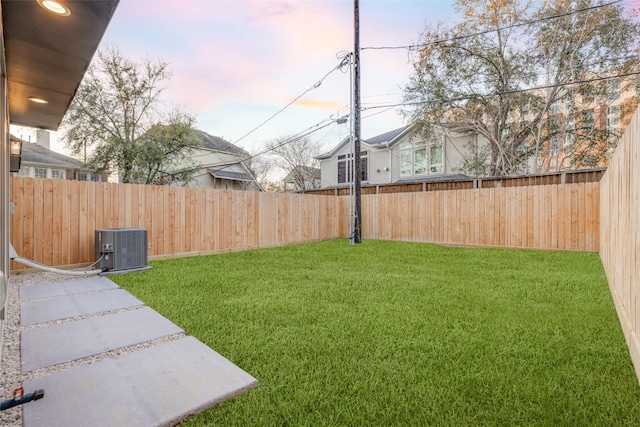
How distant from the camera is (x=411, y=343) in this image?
2.19 m

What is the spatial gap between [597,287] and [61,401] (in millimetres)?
4954

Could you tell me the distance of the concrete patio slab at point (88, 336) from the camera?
207 centimetres

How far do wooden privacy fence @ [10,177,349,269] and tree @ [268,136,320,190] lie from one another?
10.6 meters

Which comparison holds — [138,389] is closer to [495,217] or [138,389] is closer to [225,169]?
[495,217]

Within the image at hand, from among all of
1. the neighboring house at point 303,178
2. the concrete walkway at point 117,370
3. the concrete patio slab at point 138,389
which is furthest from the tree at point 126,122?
the concrete patio slab at point 138,389

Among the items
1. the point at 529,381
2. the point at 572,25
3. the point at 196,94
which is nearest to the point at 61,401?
the point at 529,381

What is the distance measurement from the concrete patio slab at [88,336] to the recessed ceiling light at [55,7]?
2.17 meters

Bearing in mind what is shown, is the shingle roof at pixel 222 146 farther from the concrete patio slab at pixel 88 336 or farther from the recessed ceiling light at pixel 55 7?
the recessed ceiling light at pixel 55 7

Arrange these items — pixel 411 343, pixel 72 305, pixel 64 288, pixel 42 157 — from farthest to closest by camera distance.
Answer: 1. pixel 42 157
2. pixel 64 288
3. pixel 72 305
4. pixel 411 343

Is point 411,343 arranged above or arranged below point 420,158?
below

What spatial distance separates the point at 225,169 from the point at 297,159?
4.49 m

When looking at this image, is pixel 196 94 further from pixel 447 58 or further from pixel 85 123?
pixel 447 58

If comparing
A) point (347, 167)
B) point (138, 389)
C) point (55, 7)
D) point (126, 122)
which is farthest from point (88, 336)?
point (347, 167)

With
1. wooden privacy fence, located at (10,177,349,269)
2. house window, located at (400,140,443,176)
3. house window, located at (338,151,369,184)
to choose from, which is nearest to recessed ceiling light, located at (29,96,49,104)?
wooden privacy fence, located at (10,177,349,269)
